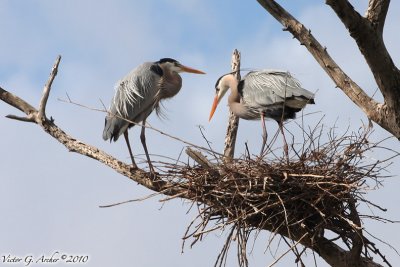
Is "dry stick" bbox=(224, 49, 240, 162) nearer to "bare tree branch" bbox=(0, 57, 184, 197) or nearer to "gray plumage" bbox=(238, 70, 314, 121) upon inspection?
"gray plumage" bbox=(238, 70, 314, 121)

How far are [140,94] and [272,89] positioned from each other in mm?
1327

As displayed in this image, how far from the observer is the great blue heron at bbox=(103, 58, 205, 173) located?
7102 millimetres

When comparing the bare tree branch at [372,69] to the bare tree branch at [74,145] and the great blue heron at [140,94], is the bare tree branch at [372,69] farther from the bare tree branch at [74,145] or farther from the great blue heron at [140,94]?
the great blue heron at [140,94]

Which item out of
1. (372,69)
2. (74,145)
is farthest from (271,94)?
(372,69)

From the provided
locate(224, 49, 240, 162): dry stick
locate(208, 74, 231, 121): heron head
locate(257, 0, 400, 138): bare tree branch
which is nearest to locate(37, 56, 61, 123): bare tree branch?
locate(224, 49, 240, 162): dry stick

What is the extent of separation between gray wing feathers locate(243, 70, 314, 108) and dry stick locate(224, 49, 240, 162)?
270 mm

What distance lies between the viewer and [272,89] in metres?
7.17

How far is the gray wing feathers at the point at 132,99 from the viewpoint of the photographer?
279 inches

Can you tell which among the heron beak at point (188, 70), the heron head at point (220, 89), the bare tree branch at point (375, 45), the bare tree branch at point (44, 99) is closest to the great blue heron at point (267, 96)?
the heron head at point (220, 89)

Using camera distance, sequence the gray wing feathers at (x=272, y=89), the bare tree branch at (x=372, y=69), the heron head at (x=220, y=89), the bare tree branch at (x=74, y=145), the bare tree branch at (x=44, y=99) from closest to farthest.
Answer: the bare tree branch at (x=372, y=69)
the bare tree branch at (x=74, y=145)
the bare tree branch at (x=44, y=99)
the gray wing feathers at (x=272, y=89)
the heron head at (x=220, y=89)

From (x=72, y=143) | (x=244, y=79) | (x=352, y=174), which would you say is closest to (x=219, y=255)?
(x=352, y=174)

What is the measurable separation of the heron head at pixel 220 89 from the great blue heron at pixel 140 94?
0.45 metres

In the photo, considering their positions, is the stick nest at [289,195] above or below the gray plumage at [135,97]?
below

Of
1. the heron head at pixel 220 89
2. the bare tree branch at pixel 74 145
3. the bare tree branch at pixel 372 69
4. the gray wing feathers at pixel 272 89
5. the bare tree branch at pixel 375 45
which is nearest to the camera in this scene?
the bare tree branch at pixel 375 45
